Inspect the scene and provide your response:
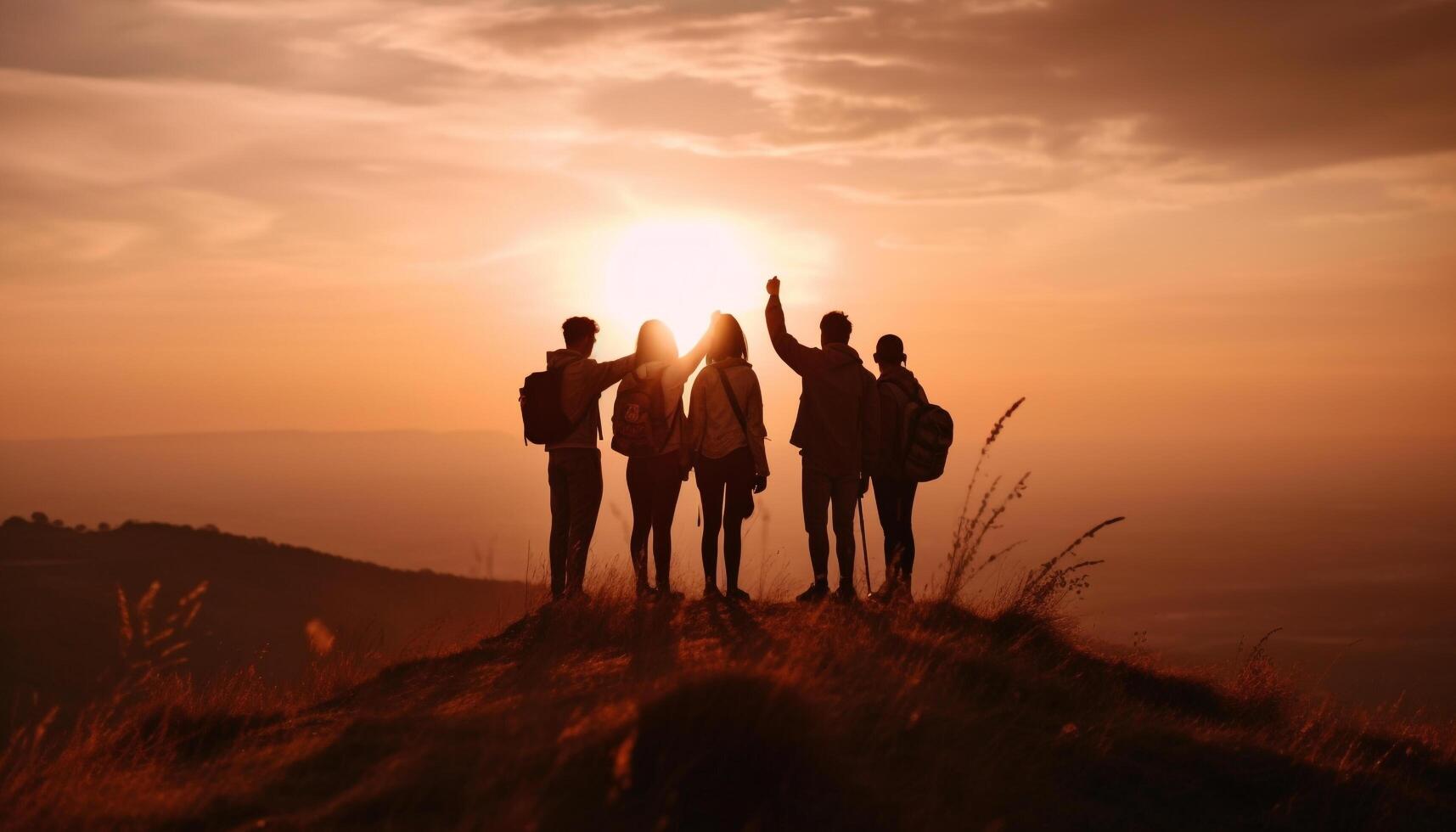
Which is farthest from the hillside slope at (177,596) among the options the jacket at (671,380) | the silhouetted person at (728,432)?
the silhouetted person at (728,432)

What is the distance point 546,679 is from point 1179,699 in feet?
17.6

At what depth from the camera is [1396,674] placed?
134250 millimetres

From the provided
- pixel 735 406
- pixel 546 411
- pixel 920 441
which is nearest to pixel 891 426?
pixel 920 441

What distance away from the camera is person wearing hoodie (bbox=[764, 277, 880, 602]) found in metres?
10.1

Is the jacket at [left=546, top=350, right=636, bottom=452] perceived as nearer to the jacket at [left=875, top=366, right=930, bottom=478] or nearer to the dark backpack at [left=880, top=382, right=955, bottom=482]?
the jacket at [left=875, top=366, right=930, bottom=478]


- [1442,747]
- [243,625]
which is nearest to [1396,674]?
Answer: [243,625]

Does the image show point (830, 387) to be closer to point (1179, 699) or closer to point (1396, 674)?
point (1179, 699)

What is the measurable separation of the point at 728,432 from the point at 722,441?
0.10 m

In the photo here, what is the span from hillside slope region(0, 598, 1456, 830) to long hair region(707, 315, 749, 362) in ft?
7.83

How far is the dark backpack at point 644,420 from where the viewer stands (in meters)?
9.98

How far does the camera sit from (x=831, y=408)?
1009cm

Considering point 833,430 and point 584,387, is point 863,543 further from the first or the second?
point 584,387

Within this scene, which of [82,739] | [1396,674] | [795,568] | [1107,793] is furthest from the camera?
[1396,674]

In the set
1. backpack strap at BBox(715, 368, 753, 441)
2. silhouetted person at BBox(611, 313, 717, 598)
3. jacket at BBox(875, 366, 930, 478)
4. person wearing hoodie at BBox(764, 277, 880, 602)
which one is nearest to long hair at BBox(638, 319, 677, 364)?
silhouetted person at BBox(611, 313, 717, 598)
